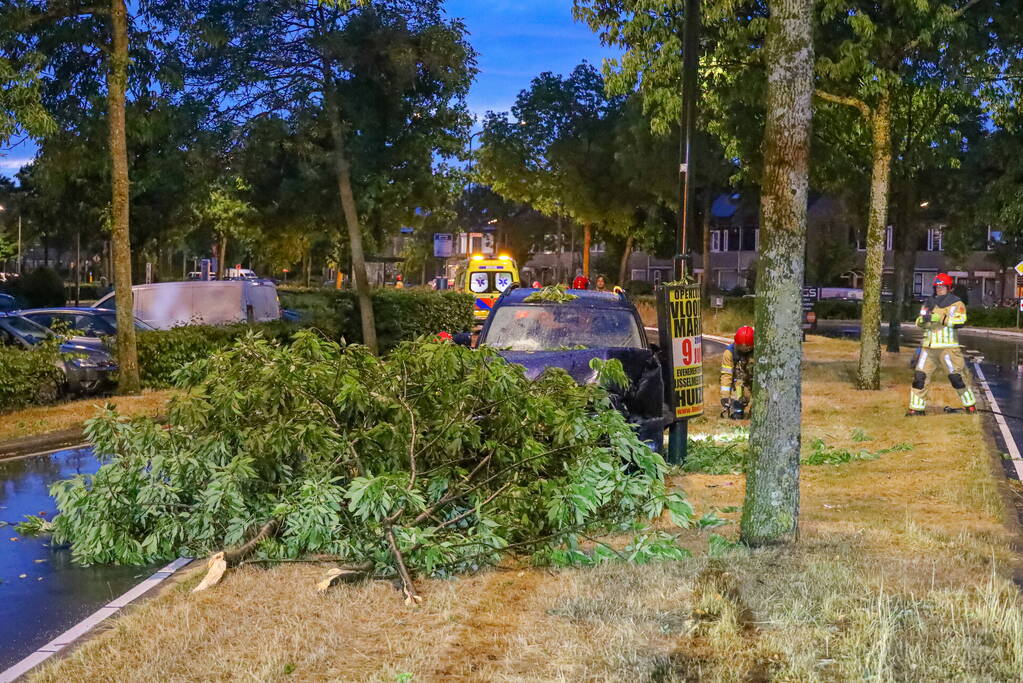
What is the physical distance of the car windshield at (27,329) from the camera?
18656 millimetres

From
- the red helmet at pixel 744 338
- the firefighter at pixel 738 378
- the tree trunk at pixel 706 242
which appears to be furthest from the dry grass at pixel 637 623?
the tree trunk at pixel 706 242

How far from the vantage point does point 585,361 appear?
10742mm

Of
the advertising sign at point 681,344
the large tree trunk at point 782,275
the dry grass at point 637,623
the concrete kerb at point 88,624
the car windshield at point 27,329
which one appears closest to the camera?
the dry grass at point 637,623

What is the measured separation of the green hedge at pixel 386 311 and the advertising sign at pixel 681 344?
1685 centimetres

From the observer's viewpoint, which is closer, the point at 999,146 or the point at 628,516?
the point at 628,516

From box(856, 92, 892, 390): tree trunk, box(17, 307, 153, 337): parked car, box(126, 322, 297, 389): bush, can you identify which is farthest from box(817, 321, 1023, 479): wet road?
box(17, 307, 153, 337): parked car

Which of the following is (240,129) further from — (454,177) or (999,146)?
(999,146)

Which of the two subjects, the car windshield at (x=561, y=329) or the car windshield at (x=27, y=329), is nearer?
the car windshield at (x=561, y=329)

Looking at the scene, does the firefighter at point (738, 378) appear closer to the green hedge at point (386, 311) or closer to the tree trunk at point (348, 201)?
the tree trunk at point (348, 201)

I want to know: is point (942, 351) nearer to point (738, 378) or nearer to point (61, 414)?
point (738, 378)

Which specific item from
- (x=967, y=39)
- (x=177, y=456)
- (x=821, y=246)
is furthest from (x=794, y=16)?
(x=821, y=246)

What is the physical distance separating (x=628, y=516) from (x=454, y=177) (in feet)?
87.0

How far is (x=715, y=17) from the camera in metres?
21.2

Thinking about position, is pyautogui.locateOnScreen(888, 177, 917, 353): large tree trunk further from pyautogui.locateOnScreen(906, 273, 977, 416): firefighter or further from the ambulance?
pyautogui.locateOnScreen(906, 273, 977, 416): firefighter
